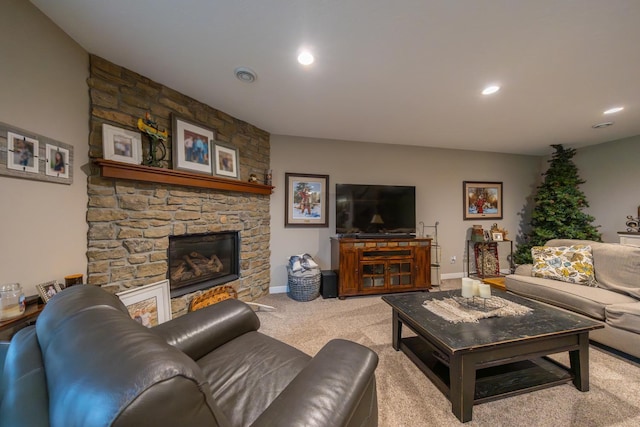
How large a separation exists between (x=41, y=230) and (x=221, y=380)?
1444mm

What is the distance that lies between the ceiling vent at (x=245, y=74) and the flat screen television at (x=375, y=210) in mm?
1826

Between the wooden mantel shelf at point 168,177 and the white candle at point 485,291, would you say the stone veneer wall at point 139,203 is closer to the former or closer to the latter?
the wooden mantel shelf at point 168,177

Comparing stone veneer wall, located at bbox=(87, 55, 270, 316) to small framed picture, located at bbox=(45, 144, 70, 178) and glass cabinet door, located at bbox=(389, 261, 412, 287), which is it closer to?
small framed picture, located at bbox=(45, 144, 70, 178)

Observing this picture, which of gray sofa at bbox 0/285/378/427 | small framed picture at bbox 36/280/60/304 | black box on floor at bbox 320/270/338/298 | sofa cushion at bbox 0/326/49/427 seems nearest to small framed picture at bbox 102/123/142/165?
small framed picture at bbox 36/280/60/304

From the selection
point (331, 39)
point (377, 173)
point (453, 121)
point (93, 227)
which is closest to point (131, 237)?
point (93, 227)

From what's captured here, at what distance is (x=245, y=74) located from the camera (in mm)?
2010

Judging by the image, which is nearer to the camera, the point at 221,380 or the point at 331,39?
the point at 221,380

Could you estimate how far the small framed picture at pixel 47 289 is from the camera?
4.33 feet

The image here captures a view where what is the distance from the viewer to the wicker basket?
3170mm

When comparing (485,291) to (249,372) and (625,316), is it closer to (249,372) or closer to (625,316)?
(625,316)

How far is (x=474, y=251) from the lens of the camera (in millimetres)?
4289

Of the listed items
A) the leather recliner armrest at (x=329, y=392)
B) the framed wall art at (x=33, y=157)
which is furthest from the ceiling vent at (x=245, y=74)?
A: the leather recliner armrest at (x=329, y=392)

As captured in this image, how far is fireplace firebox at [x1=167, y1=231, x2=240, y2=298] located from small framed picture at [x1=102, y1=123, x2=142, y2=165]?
78 centimetres

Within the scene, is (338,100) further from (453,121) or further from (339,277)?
(339,277)
